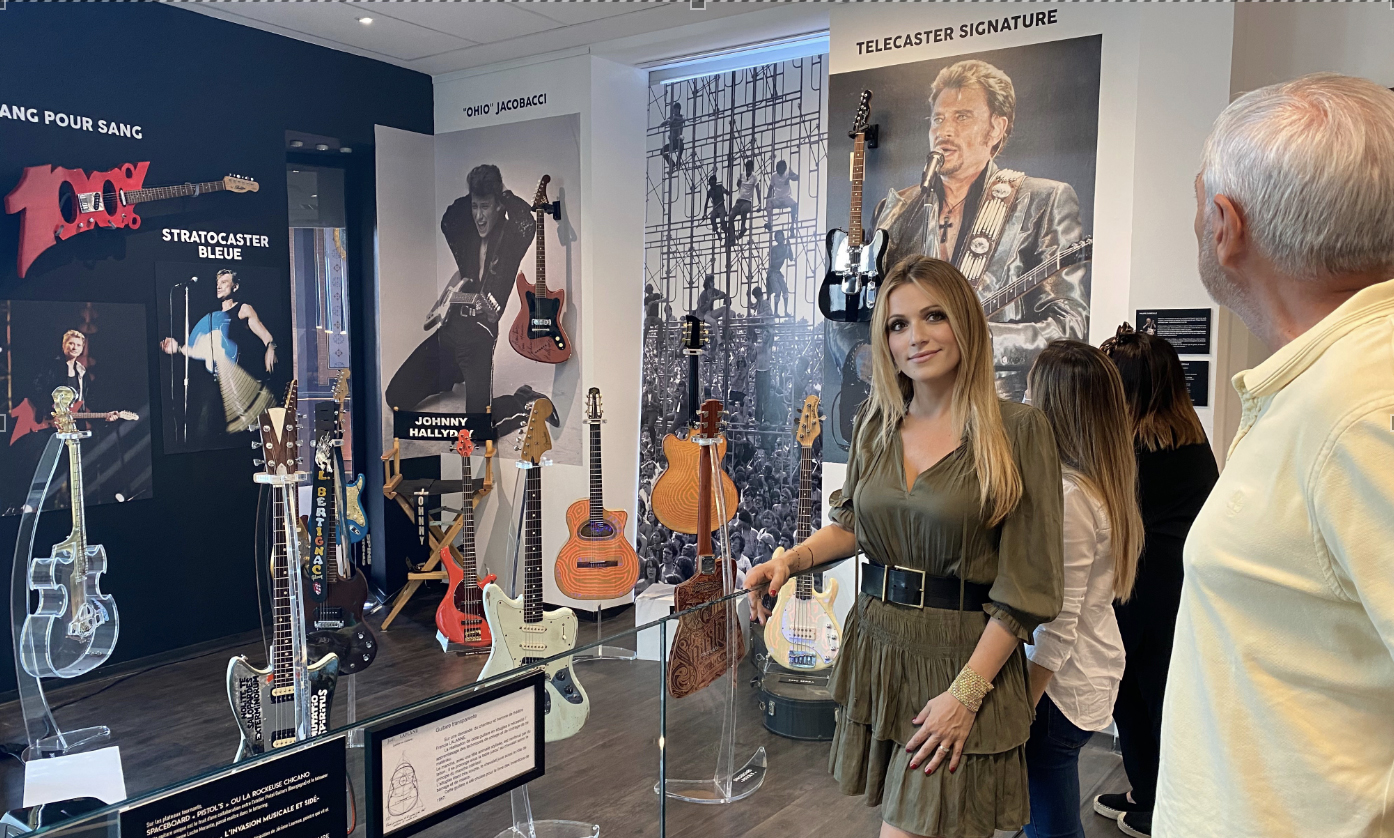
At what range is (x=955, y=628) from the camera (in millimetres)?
1600

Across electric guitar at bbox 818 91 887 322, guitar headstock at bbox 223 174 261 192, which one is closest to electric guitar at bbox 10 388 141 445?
guitar headstock at bbox 223 174 261 192

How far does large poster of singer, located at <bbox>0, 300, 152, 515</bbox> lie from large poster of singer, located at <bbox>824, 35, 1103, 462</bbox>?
3344mm

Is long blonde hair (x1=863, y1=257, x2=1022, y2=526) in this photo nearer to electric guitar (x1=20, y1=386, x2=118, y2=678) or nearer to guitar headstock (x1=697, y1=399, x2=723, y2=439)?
guitar headstock (x1=697, y1=399, x2=723, y2=439)

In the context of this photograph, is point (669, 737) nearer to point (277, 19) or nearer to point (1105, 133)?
point (1105, 133)

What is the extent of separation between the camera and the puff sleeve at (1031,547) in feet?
5.04

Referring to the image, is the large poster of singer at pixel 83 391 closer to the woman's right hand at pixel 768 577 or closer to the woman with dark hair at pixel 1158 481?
the woman's right hand at pixel 768 577

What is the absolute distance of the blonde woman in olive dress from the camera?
1553mm

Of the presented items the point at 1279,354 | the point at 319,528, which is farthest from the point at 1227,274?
the point at 319,528

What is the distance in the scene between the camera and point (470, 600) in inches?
181

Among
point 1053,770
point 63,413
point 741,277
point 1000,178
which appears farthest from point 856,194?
point 63,413

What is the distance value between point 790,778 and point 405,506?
149 inches

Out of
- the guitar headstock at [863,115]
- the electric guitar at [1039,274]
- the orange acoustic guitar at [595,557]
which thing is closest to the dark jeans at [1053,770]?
the electric guitar at [1039,274]

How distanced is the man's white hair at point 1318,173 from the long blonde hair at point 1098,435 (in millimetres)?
1045

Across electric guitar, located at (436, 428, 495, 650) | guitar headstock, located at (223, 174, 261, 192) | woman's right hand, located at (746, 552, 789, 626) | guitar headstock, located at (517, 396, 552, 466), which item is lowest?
electric guitar, located at (436, 428, 495, 650)
